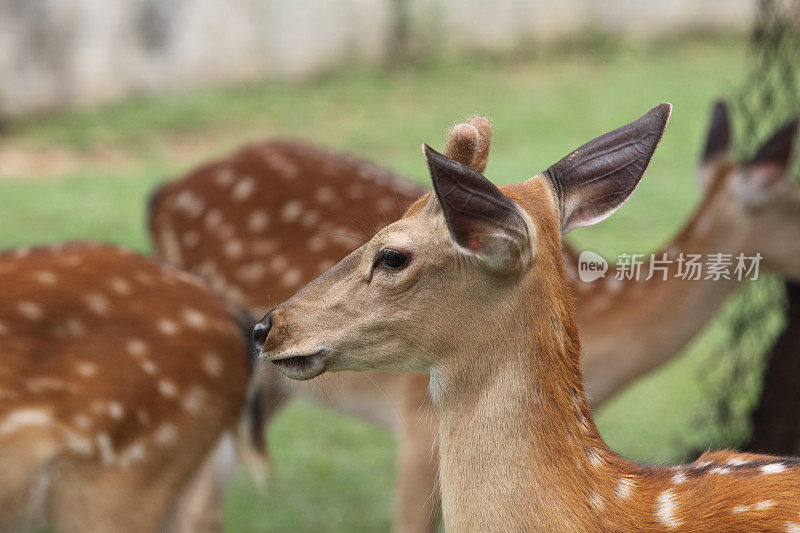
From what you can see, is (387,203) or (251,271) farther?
(251,271)

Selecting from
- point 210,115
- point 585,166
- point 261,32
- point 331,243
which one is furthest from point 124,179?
point 585,166

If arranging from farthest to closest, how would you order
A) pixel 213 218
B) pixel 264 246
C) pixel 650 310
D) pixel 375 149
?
pixel 375 149 < pixel 213 218 < pixel 264 246 < pixel 650 310

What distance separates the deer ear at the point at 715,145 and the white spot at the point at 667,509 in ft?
8.97

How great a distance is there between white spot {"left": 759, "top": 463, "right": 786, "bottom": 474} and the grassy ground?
3.01m

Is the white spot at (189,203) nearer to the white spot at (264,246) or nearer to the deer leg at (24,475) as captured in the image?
the white spot at (264,246)

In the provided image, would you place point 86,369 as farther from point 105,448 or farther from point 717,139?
point 717,139

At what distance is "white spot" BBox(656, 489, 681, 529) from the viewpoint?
207cm

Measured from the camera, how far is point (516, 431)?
6.69ft

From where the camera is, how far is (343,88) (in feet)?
38.2

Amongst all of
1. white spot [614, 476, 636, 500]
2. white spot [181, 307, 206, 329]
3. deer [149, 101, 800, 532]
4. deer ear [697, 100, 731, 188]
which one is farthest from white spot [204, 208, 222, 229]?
white spot [614, 476, 636, 500]

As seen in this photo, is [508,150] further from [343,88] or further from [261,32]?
[261,32]

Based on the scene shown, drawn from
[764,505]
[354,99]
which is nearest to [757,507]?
[764,505]

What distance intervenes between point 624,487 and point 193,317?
1.91 m

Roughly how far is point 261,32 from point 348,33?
3.20ft
